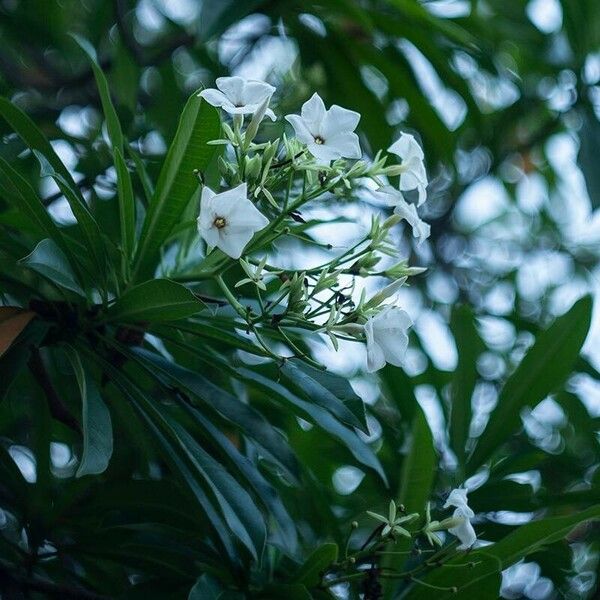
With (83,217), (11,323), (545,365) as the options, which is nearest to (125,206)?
(83,217)

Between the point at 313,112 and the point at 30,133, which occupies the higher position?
the point at 30,133

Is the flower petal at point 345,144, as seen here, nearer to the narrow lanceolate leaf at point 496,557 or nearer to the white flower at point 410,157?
the white flower at point 410,157

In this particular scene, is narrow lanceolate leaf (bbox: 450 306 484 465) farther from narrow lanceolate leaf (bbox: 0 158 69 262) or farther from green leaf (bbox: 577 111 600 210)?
narrow lanceolate leaf (bbox: 0 158 69 262)

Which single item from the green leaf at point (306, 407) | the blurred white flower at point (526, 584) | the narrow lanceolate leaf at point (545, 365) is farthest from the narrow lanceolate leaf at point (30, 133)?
the blurred white flower at point (526, 584)

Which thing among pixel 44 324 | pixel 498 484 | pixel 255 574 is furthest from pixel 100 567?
pixel 498 484

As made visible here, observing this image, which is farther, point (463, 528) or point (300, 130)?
point (463, 528)

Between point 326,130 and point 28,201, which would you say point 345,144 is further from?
point 28,201

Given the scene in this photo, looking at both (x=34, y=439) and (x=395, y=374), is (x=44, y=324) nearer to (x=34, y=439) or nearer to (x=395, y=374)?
(x=34, y=439)
